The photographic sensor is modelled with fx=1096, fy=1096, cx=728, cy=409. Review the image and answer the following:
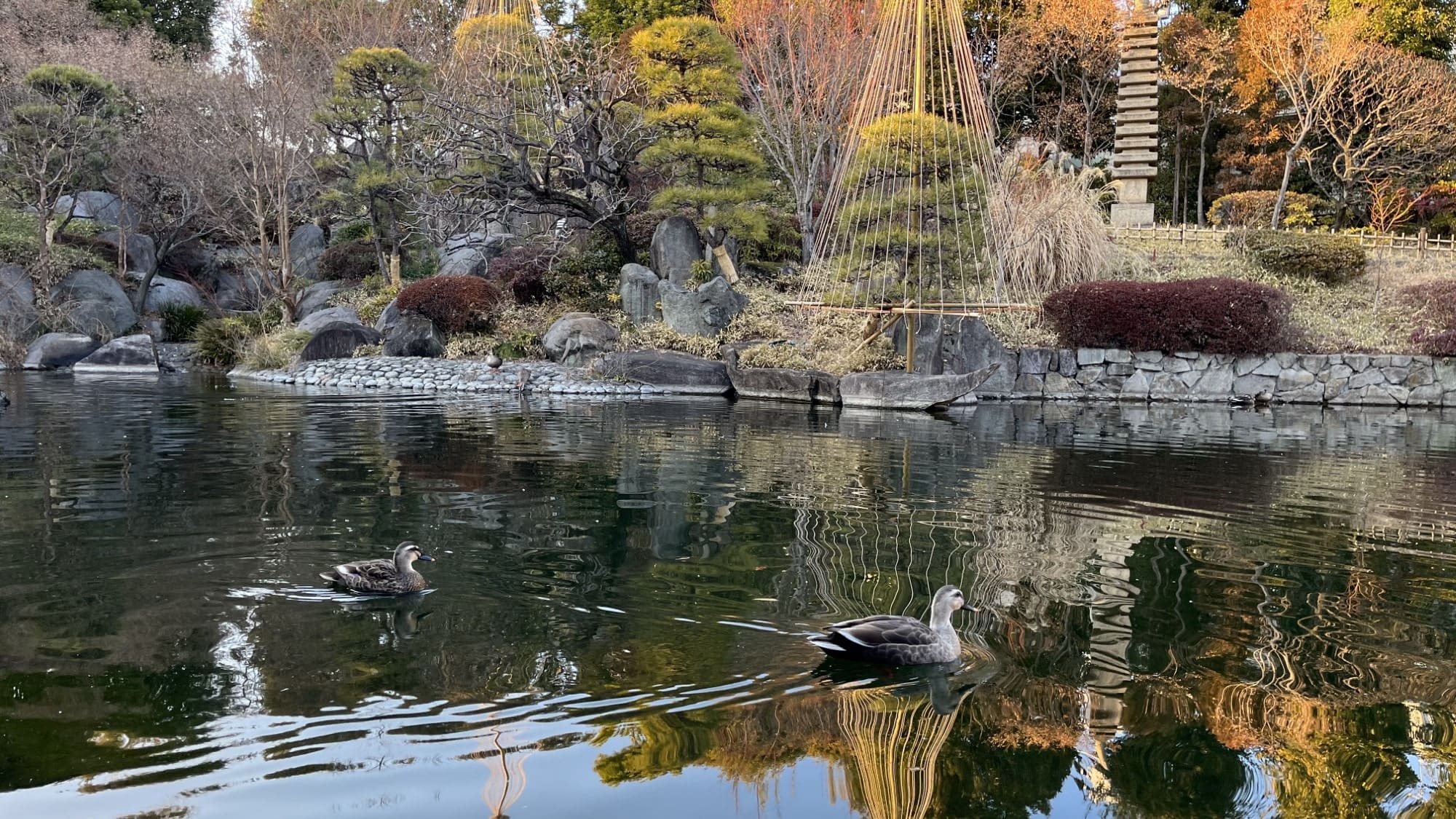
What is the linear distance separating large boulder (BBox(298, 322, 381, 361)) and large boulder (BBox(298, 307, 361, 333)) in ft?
2.47

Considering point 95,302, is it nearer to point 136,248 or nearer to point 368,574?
point 136,248

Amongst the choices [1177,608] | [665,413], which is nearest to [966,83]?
[665,413]

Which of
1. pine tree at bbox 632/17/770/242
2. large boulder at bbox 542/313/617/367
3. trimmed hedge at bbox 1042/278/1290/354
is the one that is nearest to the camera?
trimmed hedge at bbox 1042/278/1290/354

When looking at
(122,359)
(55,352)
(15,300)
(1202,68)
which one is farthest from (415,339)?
(1202,68)

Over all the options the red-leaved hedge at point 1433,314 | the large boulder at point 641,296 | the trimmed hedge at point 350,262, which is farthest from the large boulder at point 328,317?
the red-leaved hedge at point 1433,314

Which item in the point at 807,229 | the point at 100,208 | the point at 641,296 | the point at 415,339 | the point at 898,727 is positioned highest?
the point at 100,208

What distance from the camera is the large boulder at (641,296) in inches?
832

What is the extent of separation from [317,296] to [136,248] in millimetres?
5845

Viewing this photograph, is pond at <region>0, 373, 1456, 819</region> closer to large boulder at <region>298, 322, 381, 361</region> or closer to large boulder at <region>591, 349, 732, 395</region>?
large boulder at <region>591, 349, 732, 395</region>

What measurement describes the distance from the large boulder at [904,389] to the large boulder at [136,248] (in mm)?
19879

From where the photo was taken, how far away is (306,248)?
100.0 feet

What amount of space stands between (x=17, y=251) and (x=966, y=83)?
2114cm

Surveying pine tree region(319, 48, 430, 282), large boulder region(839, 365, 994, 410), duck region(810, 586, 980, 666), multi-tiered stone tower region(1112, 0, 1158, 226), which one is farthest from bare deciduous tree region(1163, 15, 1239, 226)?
duck region(810, 586, 980, 666)

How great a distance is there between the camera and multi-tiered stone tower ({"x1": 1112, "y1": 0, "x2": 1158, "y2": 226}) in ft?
81.7
